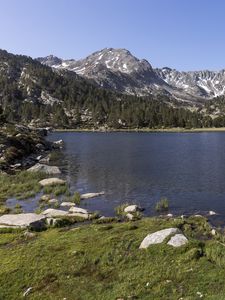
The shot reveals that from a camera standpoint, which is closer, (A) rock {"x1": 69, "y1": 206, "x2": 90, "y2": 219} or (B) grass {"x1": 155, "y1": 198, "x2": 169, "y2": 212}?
(A) rock {"x1": 69, "y1": 206, "x2": 90, "y2": 219}

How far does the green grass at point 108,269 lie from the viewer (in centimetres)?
1803

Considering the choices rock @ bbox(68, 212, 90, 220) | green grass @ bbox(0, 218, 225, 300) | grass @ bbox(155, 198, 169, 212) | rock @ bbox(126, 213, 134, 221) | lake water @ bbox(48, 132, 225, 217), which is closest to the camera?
green grass @ bbox(0, 218, 225, 300)

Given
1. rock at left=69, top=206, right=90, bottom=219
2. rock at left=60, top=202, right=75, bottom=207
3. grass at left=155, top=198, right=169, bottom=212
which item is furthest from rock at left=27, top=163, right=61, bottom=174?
grass at left=155, top=198, right=169, bottom=212

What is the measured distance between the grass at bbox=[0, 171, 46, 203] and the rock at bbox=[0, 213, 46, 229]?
13.6 metres

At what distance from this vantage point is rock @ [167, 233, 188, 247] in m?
23.0

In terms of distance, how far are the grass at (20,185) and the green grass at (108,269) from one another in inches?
946

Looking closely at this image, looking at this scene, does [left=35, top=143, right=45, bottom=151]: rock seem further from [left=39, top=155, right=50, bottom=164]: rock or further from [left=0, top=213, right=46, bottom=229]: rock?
[left=0, top=213, right=46, bottom=229]: rock

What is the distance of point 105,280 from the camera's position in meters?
19.6

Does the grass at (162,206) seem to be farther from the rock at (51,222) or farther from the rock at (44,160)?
the rock at (44,160)

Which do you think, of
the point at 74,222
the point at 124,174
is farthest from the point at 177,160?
the point at 74,222

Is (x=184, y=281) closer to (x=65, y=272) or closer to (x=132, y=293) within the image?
(x=132, y=293)

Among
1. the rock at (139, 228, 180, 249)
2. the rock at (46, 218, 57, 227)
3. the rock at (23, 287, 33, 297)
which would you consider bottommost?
the rock at (46, 218, 57, 227)

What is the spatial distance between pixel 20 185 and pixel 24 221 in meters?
23.8

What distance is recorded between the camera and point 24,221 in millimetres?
32875
